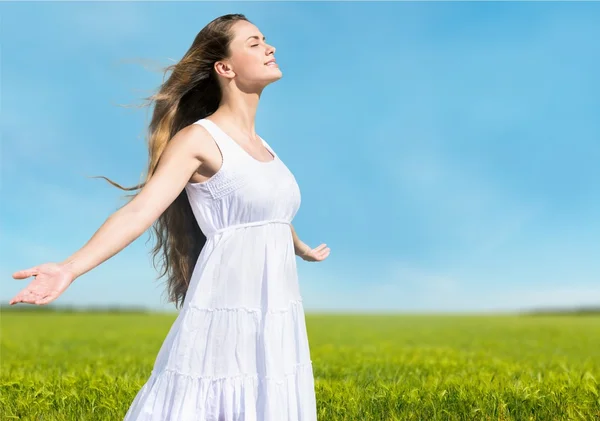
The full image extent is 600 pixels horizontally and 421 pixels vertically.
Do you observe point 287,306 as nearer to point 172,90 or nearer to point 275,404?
point 275,404

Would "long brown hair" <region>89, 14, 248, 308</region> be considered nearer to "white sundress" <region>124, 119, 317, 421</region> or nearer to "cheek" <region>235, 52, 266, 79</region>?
"cheek" <region>235, 52, 266, 79</region>

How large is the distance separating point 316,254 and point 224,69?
1.63m

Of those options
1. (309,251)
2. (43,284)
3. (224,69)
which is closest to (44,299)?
(43,284)

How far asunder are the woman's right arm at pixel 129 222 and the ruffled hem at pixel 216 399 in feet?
2.86

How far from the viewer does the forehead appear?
4.19 metres

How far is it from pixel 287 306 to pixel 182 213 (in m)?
1.00

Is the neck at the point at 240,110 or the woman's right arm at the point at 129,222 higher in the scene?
the neck at the point at 240,110

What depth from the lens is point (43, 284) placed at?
2.92m

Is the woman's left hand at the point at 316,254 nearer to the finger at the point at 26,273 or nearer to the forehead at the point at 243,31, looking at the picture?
the forehead at the point at 243,31

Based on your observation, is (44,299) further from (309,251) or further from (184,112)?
(309,251)

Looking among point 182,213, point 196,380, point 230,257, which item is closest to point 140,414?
point 196,380

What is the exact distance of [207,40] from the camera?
427 centimetres

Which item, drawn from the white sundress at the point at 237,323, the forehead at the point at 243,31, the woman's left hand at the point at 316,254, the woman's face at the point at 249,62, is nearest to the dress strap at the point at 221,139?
the white sundress at the point at 237,323

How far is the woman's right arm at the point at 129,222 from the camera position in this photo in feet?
9.57
